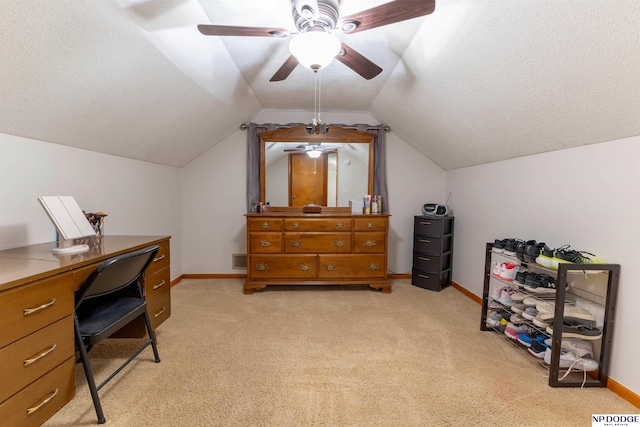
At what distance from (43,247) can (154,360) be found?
39.2 inches

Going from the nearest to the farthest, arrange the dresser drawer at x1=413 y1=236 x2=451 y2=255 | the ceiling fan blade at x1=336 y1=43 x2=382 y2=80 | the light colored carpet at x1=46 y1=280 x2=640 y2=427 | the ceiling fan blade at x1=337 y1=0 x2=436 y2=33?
1. the ceiling fan blade at x1=337 y1=0 x2=436 y2=33
2. the light colored carpet at x1=46 y1=280 x2=640 y2=427
3. the ceiling fan blade at x1=336 y1=43 x2=382 y2=80
4. the dresser drawer at x1=413 y1=236 x2=451 y2=255

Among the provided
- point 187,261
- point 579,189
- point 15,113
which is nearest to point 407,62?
point 579,189

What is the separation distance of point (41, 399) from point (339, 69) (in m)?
2.77

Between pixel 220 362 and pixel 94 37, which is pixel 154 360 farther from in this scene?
pixel 94 37

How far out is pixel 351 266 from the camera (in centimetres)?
337

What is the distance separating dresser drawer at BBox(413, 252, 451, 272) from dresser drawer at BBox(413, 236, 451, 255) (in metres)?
0.06

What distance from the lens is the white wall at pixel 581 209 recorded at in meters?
1.63

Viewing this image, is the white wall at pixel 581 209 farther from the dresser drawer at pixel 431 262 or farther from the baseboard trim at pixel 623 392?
the dresser drawer at pixel 431 262

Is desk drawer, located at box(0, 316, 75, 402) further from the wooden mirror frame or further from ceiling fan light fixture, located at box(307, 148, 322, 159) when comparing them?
ceiling fan light fixture, located at box(307, 148, 322, 159)

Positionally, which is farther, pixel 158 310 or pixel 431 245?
pixel 431 245

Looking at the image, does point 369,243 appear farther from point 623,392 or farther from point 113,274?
point 113,274

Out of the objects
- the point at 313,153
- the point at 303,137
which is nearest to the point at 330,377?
the point at 313,153

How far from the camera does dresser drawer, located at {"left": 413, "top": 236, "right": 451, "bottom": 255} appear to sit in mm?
3432

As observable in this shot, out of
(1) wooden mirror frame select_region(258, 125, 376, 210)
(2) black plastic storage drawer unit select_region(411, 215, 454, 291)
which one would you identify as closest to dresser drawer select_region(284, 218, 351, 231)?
(1) wooden mirror frame select_region(258, 125, 376, 210)
